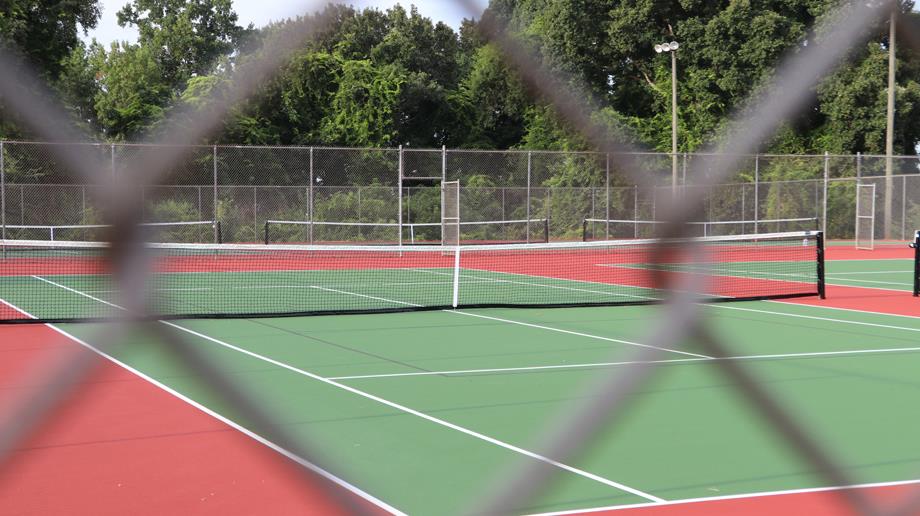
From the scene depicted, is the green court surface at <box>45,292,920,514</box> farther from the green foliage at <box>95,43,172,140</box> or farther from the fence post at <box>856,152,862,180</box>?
the fence post at <box>856,152,862,180</box>

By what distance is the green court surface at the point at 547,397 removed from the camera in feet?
13.8

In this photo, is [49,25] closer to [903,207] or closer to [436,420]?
[436,420]

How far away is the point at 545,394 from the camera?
249 inches

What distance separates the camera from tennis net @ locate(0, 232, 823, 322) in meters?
11.5

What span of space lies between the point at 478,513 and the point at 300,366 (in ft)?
21.0

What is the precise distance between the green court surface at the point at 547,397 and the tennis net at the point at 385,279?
2.56 ft

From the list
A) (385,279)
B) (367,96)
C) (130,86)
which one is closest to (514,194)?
(385,279)

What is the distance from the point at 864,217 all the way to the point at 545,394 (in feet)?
70.8

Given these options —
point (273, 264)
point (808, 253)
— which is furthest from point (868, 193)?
point (273, 264)

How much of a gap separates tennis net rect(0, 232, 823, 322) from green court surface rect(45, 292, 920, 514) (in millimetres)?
780

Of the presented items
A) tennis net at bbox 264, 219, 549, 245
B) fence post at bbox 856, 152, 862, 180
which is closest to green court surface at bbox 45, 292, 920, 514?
tennis net at bbox 264, 219, 549, 245

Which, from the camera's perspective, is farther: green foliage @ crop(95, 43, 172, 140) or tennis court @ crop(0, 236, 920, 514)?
tennis court @ crop(0, 236, 920, 514)

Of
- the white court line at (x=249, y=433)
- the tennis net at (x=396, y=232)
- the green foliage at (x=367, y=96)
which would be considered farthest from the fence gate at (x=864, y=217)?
the green foliage at (x=367, y=96)

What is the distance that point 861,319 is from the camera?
10.8m
